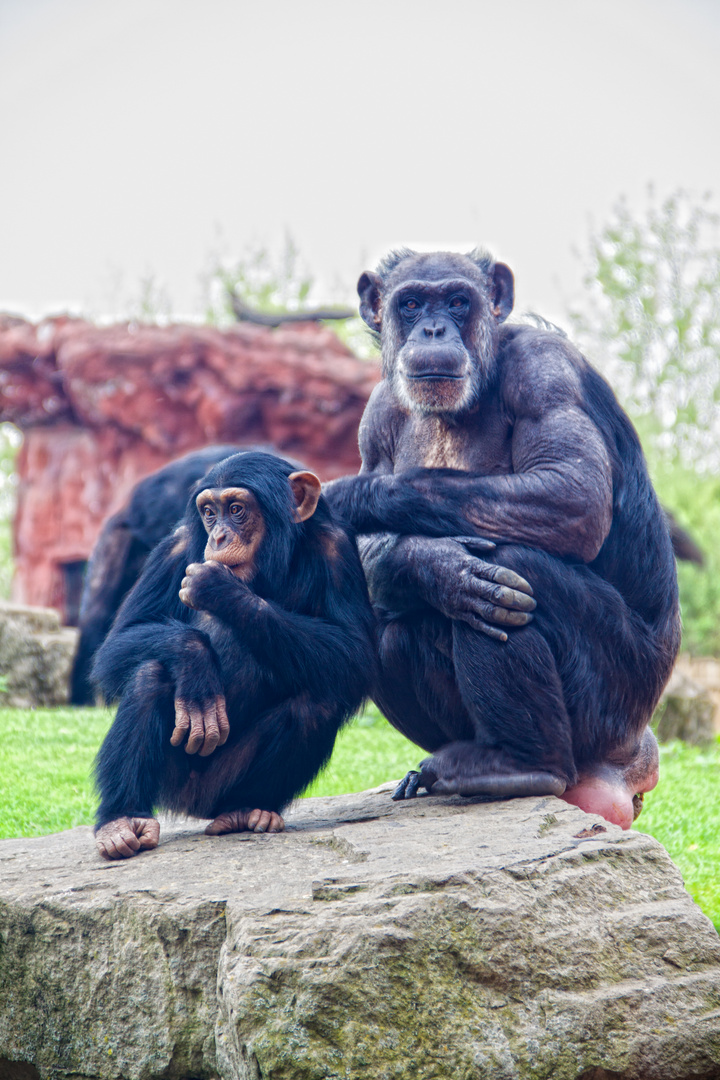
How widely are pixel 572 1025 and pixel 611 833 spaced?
0.61 m

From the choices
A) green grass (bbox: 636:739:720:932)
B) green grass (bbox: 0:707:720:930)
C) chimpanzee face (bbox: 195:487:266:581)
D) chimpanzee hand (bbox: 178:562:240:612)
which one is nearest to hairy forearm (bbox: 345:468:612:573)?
chimpanzee face (bbox: 195:487:266:581)

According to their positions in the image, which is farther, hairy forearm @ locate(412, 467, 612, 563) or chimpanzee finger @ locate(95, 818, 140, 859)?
hairy forearm @ locate(412, 467, 612, 563)

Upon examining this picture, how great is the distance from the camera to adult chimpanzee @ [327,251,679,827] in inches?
135

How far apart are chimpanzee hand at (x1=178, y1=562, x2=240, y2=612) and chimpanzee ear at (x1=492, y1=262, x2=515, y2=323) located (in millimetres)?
1646

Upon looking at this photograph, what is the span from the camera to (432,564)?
3523 mm

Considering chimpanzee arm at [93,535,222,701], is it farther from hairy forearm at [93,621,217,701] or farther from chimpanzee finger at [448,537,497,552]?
chimpanzee finger at [448,537,497,552]

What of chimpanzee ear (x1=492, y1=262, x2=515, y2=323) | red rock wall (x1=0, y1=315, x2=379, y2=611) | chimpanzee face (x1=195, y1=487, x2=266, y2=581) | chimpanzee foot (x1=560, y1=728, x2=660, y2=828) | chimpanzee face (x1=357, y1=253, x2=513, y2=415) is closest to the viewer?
chimpanzee face (x1=195, y1=487, x2=266, y2=581)

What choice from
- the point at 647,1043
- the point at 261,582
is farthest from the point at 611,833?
the point at 261,582

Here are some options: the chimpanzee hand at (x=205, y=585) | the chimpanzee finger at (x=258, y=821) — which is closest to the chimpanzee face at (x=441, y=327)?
the chimpanzee hand at (x=205, y=585)

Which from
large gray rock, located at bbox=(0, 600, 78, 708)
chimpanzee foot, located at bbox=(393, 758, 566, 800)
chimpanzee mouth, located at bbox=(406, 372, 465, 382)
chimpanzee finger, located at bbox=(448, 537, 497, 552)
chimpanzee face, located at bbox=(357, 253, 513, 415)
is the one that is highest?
chimpanzee face, located at bbox=(357, 253, 513, 415)

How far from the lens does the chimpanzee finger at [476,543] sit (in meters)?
3.56

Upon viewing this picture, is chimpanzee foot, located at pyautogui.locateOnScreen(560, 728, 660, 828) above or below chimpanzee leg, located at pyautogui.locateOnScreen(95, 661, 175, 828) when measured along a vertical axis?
below

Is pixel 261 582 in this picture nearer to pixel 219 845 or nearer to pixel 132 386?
pixel 219 845

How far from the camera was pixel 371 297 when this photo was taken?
4.38 metres
